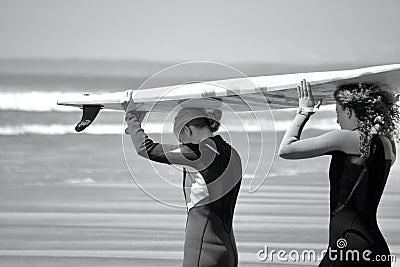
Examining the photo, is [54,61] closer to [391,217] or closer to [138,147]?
[391,217]

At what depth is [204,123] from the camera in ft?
8.85

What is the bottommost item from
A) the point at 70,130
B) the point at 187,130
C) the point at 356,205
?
the point at 356,205

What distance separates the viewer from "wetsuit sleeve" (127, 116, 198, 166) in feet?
8.13

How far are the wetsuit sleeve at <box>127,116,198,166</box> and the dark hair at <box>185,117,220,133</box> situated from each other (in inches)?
5.2

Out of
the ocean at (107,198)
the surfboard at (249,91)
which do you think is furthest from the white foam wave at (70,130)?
the surfboard at (249,91)

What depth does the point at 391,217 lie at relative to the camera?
181 inches

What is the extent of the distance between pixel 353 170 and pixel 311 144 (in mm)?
158

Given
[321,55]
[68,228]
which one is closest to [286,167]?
[321,55]

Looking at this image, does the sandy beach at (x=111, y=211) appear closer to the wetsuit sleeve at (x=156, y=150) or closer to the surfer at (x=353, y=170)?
the wetsuit sleeve at (x=156, y=150)

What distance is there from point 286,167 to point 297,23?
3.14ft

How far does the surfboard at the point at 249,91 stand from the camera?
259cm

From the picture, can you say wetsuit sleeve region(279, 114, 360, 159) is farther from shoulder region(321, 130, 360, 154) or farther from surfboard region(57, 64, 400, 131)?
surfboard region(57, 64, 400, 131)

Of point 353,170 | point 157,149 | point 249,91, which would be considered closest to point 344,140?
point 353,170

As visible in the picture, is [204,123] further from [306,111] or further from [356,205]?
[356,205]
